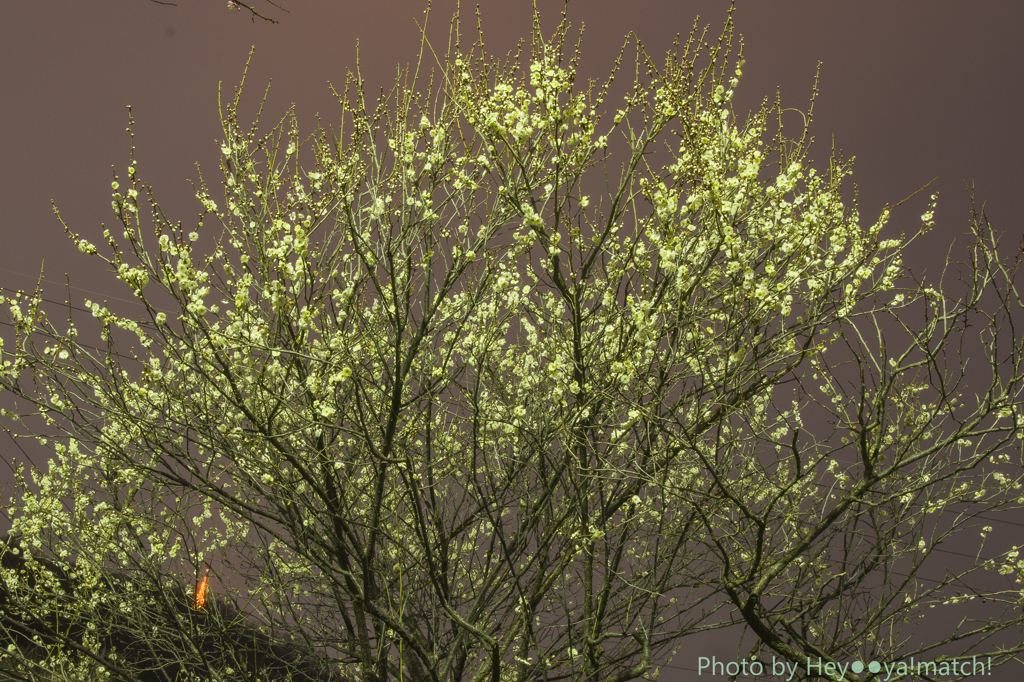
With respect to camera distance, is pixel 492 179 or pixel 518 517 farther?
pixel 518 517

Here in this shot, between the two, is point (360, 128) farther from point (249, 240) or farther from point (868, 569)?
point (868, 569)

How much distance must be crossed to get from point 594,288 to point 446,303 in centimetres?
103

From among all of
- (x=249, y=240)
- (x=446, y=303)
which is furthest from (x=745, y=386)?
(x=249, y=240)

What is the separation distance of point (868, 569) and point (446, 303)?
11.2 feet

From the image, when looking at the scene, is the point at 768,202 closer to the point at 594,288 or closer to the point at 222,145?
the point at 594,288

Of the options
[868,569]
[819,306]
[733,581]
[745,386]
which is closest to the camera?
[733,581]

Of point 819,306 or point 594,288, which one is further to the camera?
→ point 594,288

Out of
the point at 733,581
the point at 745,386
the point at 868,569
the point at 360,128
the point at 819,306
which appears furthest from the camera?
the point at 868,569

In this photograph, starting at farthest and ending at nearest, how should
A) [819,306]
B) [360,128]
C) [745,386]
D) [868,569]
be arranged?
1. [868,569]
2. [745,386]
3. [819,306]
4. [360,128]

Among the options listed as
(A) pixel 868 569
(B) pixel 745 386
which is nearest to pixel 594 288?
(B) pixel 745 386

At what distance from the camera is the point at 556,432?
3.68m

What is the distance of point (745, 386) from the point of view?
3.84 meters

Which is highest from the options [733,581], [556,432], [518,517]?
[556,432]

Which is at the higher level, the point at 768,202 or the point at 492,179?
the point at 768,202
